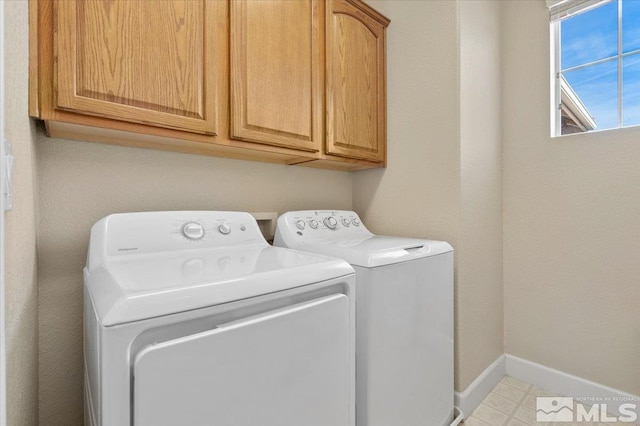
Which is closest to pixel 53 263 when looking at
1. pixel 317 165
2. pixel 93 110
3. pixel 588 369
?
pixel 93 110

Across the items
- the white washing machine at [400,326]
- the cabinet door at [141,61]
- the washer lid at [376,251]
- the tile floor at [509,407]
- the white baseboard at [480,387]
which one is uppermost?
the cabinet door at [141,61]

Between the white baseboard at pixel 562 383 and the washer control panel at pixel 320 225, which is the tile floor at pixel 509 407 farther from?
the washer control panel at pixel 320 225

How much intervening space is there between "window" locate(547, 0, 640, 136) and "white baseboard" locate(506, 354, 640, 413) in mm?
1413

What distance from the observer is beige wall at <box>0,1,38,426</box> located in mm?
582

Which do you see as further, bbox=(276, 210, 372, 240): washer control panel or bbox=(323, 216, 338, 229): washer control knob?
bbox=(323, 216, 338, 229): washer control knob

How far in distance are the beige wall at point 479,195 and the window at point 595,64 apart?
0.33 meters

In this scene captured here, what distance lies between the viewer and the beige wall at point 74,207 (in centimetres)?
108

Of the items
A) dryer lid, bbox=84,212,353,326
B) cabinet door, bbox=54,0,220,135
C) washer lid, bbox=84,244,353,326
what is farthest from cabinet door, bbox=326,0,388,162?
Result: washer lid, bbox=84,244,353,326

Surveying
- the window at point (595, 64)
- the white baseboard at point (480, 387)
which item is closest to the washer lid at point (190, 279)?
the white baseboard at point (480, 387)

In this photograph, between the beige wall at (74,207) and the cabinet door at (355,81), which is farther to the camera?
the cabinet door at (355,81)

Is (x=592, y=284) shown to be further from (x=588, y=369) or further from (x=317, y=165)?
(x=317, y=165)

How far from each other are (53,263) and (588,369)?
2614mm

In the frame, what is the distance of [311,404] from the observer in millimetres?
811

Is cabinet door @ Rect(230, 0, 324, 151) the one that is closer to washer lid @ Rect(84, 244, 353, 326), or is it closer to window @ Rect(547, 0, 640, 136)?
washer lid @ Rect(84, 244, 353, 326)
